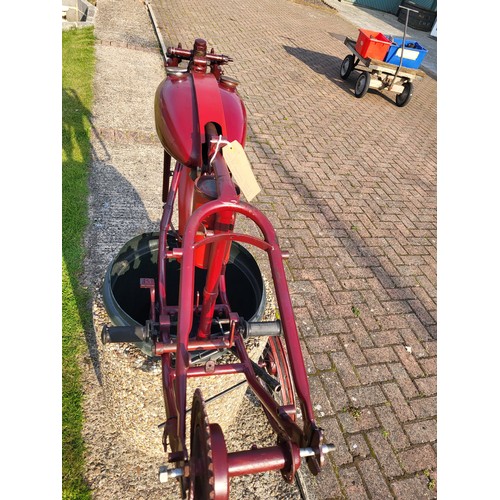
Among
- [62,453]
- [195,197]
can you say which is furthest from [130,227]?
[195,197]

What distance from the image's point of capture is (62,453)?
2123 mm

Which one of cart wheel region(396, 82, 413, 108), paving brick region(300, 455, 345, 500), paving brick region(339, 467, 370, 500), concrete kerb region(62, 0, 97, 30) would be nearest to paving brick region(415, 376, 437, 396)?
paving brick region(339, 467, 370, 500)

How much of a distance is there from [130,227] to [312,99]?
17.6ft

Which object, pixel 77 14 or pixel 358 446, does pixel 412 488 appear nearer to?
pixel 358 446

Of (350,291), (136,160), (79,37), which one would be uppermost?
(79,37)

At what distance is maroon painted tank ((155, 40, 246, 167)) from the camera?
165 cm

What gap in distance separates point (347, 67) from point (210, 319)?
8662 mm

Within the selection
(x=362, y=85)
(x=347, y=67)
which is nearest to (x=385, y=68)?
(x=362, y=85)

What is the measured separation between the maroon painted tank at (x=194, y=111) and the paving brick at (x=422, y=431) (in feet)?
7.35

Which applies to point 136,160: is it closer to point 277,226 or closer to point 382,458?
point 277,226

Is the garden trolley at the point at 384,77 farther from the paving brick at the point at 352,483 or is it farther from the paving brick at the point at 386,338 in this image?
the paving brick at the point at 352,483

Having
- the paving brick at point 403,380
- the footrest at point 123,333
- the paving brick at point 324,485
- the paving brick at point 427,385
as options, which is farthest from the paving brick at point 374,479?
the footrest at point 123,333

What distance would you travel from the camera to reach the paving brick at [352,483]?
228 cm

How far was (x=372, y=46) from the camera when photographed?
7.41 metres
